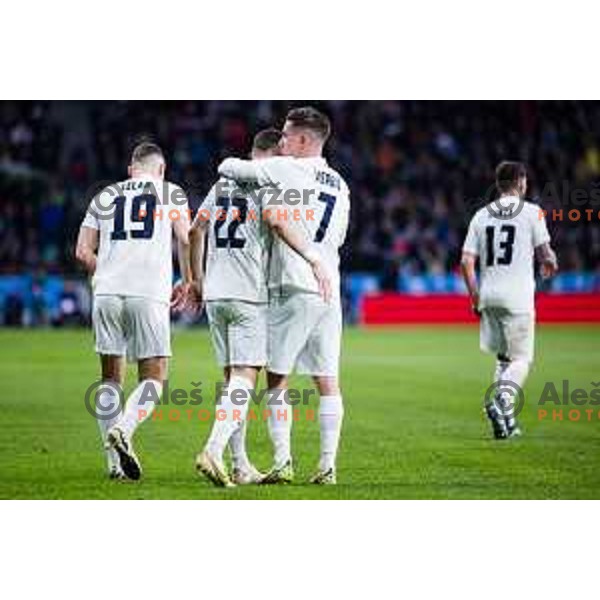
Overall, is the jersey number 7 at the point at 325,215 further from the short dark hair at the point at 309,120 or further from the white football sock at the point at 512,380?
the white football sock at the point at 512,380

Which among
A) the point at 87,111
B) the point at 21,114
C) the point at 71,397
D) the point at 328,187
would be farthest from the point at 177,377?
the point at 328,187

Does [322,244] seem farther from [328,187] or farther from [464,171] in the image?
[464,171]

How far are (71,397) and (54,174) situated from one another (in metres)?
7.64

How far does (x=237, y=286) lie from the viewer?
27.2ft

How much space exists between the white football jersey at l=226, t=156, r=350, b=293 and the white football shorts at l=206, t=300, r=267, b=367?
0.17 m

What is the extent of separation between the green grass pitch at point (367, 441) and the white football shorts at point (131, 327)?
0.69 metres

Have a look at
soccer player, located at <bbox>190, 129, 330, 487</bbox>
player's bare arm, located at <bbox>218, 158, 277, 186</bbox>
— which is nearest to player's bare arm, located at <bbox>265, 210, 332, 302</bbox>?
Answer: soccer player, located at <bbox>190, 129, 330, 487</bbox>

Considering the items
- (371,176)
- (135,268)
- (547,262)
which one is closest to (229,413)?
(135,268)

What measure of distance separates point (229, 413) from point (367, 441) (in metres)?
2.66

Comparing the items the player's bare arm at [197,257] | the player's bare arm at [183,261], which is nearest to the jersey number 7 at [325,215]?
the player's bare arm at [197,257]

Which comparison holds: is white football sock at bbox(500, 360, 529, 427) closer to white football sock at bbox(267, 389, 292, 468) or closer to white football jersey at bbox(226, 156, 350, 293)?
white football sock at bbox(267, 389, 292, 468)

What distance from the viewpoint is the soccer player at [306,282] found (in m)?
8.20

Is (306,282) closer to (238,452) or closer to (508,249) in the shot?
(238,452)

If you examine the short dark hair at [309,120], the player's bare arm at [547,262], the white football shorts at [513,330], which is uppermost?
the short dark hair at [309,120]
